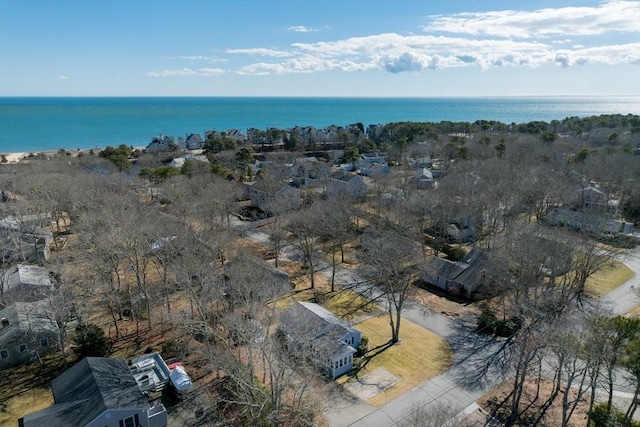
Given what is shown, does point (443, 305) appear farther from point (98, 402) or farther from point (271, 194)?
point (271, 194)

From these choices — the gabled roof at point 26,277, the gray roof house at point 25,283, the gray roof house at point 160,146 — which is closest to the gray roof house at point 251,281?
the gray roof house at point 25,283

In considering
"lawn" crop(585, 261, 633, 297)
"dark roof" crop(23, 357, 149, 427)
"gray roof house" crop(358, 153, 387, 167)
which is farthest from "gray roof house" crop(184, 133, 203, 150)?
"lawn" crop(585, 261, 633, 297)

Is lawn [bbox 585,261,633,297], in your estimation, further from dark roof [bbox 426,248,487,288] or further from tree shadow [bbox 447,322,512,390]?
tree shadow [bbox 447,322,512,390]

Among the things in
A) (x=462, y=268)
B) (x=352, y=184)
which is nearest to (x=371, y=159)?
(x=352, y=184)

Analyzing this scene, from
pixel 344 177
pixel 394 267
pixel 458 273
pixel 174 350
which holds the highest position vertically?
pixel 394 267

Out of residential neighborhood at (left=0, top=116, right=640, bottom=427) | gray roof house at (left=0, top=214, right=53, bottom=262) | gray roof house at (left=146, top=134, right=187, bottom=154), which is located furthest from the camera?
gray roof house at (left=146, top=134, right=187, bottom=154)

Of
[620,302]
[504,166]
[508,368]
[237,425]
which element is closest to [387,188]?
[504,166]

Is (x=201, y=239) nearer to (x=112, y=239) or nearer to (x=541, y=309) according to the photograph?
(x=112, y=239)
